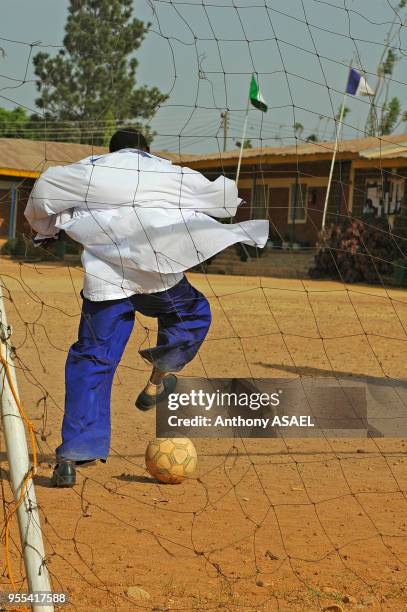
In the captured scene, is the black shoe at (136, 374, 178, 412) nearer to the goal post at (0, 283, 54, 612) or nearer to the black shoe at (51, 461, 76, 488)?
the black shoe at (51, 461, 76, 488)

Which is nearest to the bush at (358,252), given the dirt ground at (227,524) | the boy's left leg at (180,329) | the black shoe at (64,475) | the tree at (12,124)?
the dirt ground at (227,524)

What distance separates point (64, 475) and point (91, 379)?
0.51m

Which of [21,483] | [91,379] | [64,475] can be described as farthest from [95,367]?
[21,483]

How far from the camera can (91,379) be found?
5.75 meters

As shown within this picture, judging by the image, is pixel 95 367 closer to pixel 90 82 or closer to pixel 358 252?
pixel 358 252

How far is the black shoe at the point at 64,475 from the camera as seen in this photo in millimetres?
5691

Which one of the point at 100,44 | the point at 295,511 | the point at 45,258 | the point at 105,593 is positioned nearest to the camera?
the point at 105,593

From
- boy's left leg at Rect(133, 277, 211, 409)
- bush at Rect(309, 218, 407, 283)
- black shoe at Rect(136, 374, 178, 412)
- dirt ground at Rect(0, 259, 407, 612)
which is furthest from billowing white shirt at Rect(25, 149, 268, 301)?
bush at Rect(309, 218, 407, 283)

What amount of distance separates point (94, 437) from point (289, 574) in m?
1.61

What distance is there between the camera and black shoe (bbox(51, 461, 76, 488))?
5.69 m

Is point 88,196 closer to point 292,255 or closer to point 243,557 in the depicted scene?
point 243,557

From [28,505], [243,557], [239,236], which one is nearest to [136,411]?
[239,236]

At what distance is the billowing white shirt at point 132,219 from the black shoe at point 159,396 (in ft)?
2.25

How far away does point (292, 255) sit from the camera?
30234 millimetres
